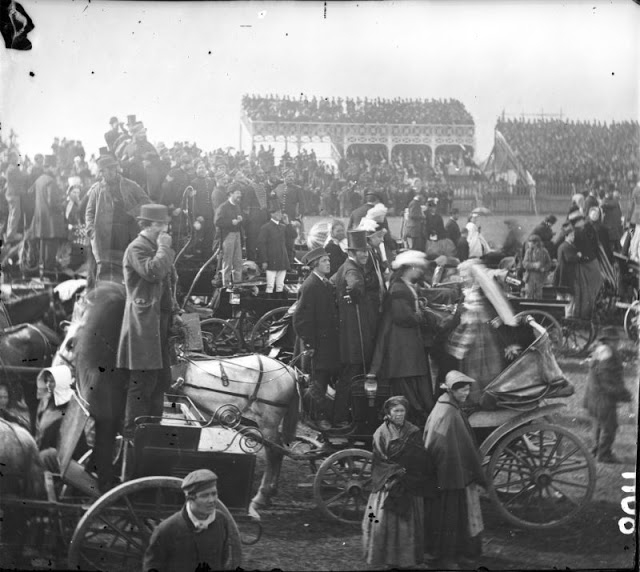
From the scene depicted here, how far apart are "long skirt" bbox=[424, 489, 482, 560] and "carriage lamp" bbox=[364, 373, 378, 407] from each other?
0.85 meters

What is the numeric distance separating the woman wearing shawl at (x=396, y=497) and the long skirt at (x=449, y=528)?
7 cm

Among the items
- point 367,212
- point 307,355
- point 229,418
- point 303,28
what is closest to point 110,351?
point 229,418

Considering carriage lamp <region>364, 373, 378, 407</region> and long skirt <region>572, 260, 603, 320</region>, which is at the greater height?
long skirt <region>572, 260, 603, 320</region>

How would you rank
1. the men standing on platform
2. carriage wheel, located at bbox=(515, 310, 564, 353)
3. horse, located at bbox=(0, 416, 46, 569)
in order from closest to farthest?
1. horse, located at bbox=(0, 416, 46, 569)
2. carriage wheel, located at bbox=(515, 310, 564, 353)
3. the men standing on platform

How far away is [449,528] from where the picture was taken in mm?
7023

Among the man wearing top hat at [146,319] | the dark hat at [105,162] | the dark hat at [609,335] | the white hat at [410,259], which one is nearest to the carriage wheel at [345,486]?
the man wearing top hat at [146,319]

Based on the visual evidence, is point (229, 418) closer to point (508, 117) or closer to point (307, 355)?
point (307, 355)

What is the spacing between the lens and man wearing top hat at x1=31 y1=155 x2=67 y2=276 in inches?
→ 292

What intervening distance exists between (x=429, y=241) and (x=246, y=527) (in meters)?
2.63

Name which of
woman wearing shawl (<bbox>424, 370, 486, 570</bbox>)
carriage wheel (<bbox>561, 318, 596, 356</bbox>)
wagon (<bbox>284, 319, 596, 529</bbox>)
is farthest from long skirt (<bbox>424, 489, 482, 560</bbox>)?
carriage wheel (<bbox>561, 318, 596, 356</bbox>)

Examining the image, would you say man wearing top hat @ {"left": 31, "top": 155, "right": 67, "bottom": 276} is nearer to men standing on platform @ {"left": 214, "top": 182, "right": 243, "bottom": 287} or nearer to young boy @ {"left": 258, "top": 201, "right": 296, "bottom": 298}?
men standing on platform @ {"left": 214, "top": 182, "right": 243, "bottom": 287}

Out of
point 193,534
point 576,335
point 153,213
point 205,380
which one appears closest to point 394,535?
point 193,534

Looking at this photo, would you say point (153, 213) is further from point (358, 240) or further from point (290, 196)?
point (358, 240)

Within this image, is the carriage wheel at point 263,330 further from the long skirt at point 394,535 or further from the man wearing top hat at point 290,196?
the long skirt at point 394,535
